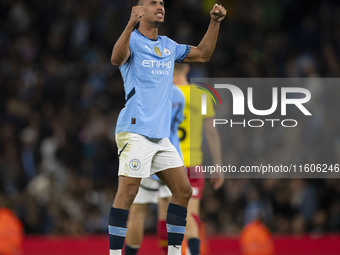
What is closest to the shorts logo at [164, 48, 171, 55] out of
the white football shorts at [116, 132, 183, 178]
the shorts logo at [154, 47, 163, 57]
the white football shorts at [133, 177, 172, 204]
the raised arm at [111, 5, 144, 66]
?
the shorts logo at [154, 47, 163, 57]

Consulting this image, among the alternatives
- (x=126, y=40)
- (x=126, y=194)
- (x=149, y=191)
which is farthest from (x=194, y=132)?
(x=126, y=40)

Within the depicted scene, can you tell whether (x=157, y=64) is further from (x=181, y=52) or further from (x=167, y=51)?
(x=181, y=52)

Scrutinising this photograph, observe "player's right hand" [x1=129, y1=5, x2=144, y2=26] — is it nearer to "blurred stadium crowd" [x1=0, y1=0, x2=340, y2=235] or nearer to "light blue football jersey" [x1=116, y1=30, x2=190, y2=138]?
"light blue football jersey" [x1=116, y1=30, x2=190, y2=138]

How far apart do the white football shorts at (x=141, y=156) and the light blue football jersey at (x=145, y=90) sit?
6cm

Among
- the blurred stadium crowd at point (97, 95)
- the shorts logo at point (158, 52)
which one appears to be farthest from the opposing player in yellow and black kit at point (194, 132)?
the blurred stadium crowd at point (97, 95)

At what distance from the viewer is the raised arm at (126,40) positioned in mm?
5238

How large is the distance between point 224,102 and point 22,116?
12.5 feet

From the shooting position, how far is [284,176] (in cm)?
1192

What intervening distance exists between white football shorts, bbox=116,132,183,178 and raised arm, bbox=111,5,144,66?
552 millimetres

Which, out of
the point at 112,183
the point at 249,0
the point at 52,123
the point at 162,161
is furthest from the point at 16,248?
the point at 249,0

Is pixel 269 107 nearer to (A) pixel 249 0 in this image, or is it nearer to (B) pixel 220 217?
(B) pixel 220 217

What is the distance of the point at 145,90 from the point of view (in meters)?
5.52

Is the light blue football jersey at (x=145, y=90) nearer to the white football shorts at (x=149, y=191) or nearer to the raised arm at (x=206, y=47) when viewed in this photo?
the raised arm at (x=206, y=47)

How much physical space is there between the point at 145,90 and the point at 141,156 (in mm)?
479
